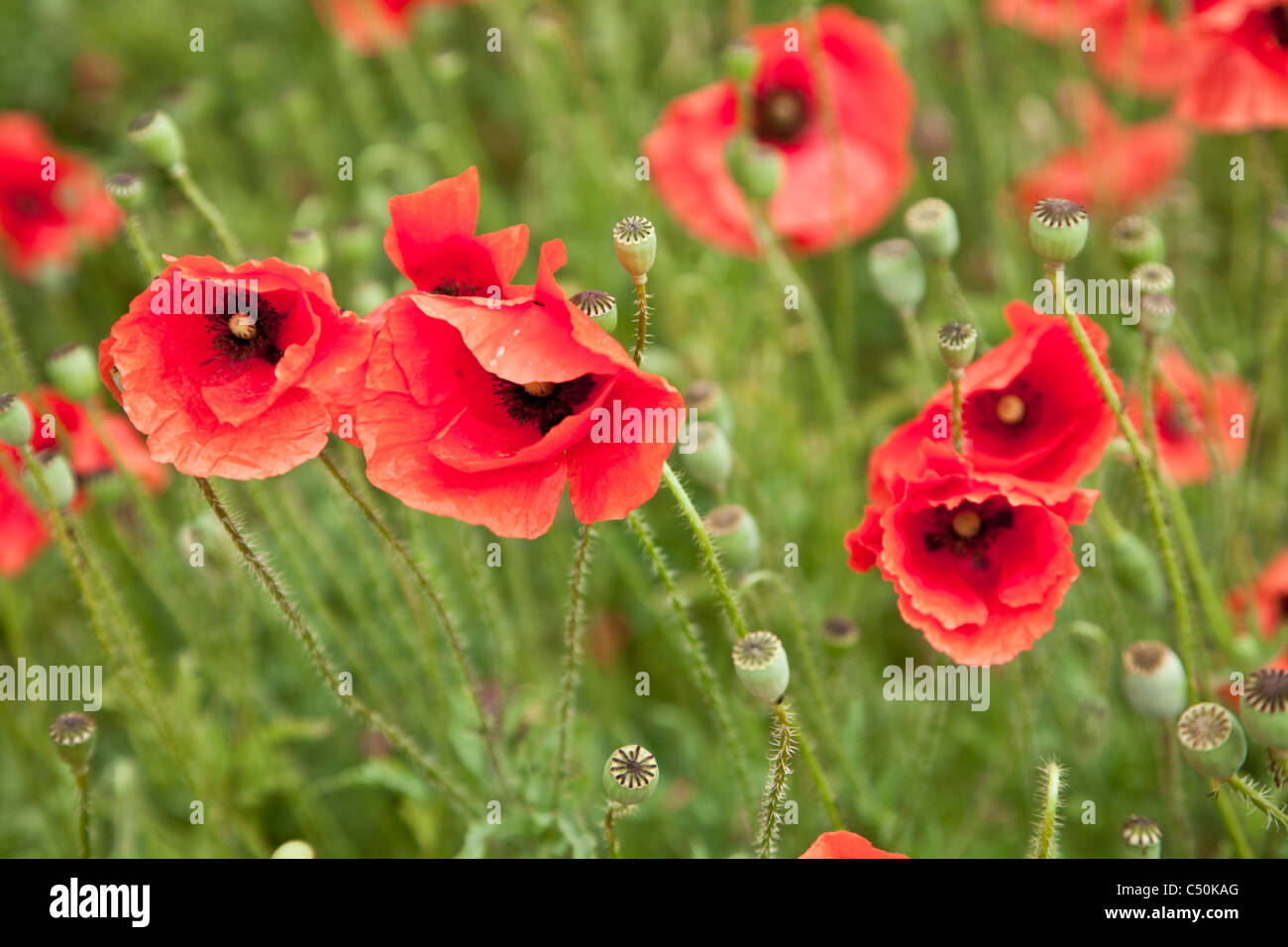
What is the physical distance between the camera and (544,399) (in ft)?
4.66

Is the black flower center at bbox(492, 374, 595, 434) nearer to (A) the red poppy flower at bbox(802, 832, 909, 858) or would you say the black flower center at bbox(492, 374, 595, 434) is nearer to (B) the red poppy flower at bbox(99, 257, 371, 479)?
(B) the red poppy flower at bbox(99, 257, 371, 479)

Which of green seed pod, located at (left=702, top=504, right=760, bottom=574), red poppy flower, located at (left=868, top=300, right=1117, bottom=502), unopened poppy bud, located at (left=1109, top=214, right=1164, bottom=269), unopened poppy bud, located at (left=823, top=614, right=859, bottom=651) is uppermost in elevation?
unopened poppy bud, located at (left=1109, top=214, right=1164, bottom=269)

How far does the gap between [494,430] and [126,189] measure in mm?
653

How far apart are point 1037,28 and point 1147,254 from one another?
1212 mm

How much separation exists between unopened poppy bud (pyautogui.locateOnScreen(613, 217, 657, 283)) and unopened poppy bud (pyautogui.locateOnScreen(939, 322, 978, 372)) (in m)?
0.35

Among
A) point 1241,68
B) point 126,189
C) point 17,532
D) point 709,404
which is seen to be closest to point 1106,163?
point 1241,68

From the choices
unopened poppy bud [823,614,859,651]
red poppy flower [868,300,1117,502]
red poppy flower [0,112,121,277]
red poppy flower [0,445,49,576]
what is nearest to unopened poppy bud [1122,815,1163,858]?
red poppy flower [868,300,1117,502]

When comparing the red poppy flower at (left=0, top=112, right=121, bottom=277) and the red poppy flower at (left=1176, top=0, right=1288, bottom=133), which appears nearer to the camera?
the red poppy flower at (left=1176, top=0, right=1288, bottom=133)

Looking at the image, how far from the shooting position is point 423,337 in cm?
127

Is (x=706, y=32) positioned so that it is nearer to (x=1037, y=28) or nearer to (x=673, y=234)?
(x=673, y=234)

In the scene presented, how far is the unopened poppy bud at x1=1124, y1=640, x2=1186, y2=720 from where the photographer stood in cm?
140

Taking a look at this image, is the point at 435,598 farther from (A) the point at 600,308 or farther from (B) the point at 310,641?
(A) the point at 600,308

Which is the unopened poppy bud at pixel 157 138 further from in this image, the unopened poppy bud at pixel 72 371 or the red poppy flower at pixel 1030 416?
the red poppy flower at pixel 1030 416
